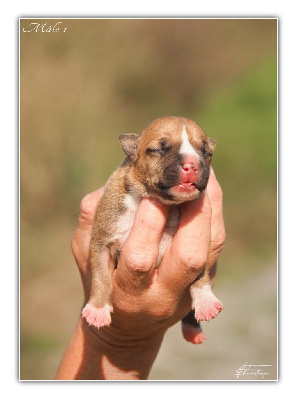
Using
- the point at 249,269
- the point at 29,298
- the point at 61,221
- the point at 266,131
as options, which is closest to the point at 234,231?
the point at 249,269

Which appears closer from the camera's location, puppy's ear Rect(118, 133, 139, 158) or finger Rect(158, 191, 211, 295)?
finger Rect(158, 191, 211, 295)

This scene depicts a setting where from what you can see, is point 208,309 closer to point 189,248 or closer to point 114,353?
point 189,248

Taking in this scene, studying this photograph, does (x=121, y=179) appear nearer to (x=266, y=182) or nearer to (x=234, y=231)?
(x=234, y=231)

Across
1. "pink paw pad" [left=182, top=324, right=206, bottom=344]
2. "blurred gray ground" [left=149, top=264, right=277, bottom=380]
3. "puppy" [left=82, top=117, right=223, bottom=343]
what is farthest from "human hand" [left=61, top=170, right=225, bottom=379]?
"blurred gray ground" [left=149, top=264, right=277, bottom=380]

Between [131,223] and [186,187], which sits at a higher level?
[186,187]

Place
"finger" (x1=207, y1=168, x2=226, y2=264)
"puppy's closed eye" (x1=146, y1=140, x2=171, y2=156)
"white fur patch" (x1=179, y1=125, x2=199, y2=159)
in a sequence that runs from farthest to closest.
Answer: "finger" (x1=207, y1=168, x2=226, y2=264) → "puppy's closed eye" (x1=146, y1=140, x2=171, y2=156) → "white fur patch" (x1=179, y1=125, x2=199, y2=159)

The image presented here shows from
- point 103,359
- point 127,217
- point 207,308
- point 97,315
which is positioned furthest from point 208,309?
point 103,359

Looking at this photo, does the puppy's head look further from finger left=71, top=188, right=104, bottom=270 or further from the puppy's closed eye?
finger left=71, top=188, right=104, bottom=270
